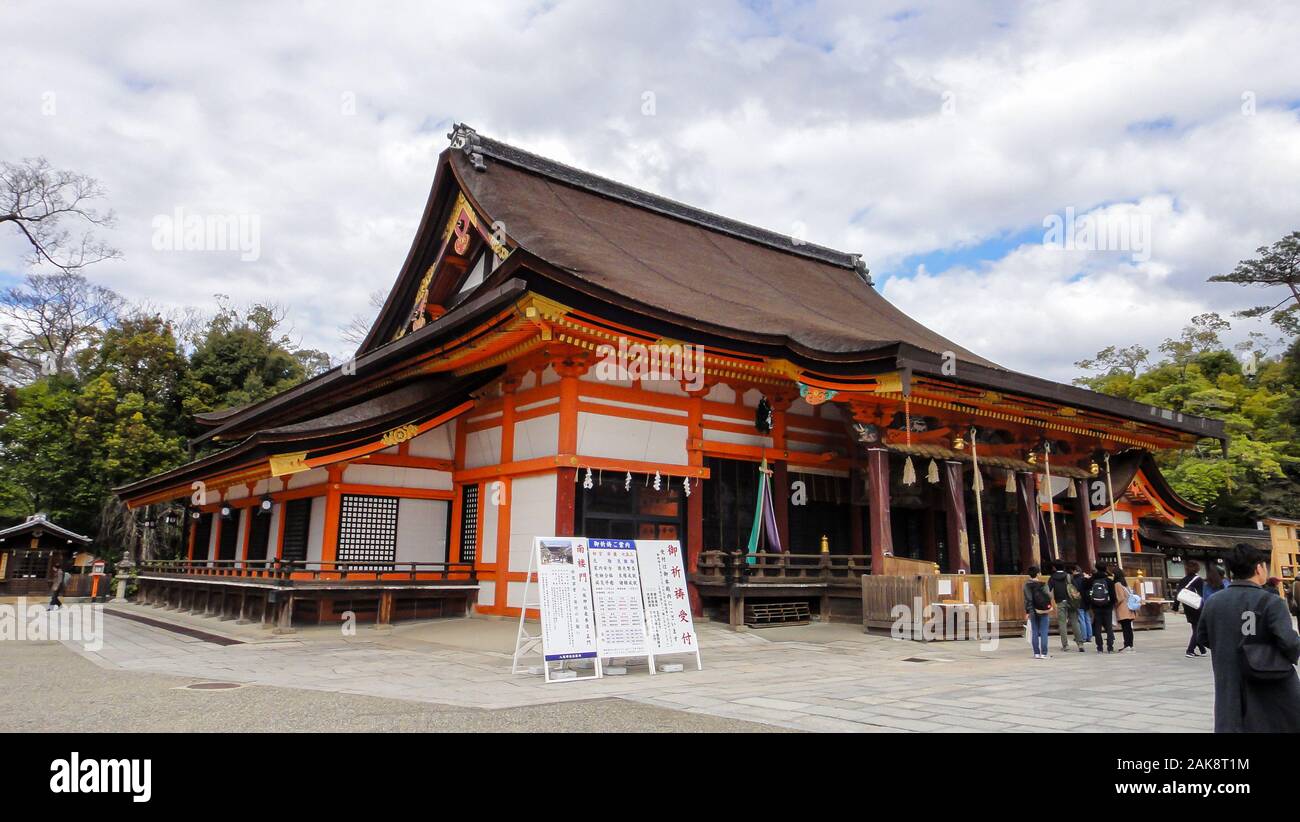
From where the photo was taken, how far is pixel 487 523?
1440cm

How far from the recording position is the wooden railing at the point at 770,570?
13.1 meters

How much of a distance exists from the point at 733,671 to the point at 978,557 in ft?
36.5

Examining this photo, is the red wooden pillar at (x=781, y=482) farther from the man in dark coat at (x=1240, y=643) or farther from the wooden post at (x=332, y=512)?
the man in dark coat at (x=1240, y=643)

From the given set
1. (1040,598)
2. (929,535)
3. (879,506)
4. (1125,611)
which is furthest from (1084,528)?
(1040,598)

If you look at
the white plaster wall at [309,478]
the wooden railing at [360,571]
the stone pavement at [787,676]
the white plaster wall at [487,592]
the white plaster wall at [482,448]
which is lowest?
the stone pavement at [787,676]

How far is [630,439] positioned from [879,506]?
435cm

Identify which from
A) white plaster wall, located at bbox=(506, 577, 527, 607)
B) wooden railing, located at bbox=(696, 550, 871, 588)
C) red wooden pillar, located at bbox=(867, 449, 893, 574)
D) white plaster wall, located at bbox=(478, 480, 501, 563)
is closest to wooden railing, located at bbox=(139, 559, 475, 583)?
white plaster wall, located at bbox=(478, 480, 501, 563)

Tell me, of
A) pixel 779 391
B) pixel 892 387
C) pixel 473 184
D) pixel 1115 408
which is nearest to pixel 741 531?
pixel 779 391

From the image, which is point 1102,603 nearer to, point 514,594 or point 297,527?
point 514,594

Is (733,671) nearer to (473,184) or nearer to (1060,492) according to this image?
(473,184)

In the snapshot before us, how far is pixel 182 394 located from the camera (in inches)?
1193

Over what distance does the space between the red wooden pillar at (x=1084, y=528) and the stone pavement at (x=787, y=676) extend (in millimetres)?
3857

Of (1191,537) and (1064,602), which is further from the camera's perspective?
Result: (1191,537)

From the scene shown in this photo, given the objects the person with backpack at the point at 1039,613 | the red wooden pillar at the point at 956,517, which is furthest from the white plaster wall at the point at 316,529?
the person with backpack at the point at 1039,613
